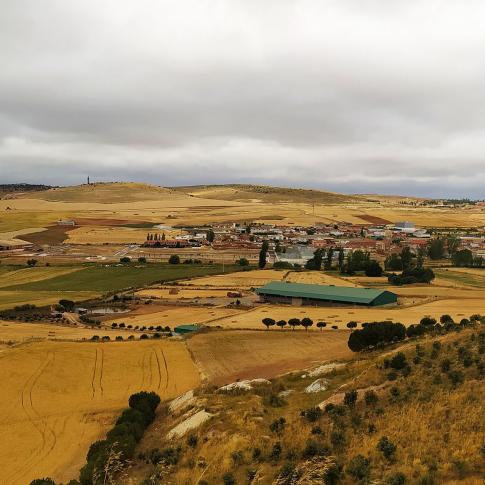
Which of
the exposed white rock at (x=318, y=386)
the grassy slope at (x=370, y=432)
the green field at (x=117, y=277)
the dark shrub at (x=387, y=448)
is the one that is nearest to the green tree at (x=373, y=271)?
the green field at (x=117, y=277)

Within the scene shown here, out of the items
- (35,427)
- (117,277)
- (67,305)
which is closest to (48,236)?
(117,277)

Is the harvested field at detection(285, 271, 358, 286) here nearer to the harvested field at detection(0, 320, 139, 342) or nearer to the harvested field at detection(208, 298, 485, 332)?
the harvested field at detection(208, 298, 485, 332)

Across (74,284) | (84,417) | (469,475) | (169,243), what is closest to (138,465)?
(84,417)

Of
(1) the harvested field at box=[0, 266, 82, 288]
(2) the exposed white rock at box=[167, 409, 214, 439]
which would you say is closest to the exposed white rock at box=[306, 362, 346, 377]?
(2) the exposed white rock at box=[167, 409, 214, 439]

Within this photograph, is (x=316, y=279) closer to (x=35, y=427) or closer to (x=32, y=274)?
(x=32, y=274)

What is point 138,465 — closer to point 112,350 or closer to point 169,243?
point 112,350
